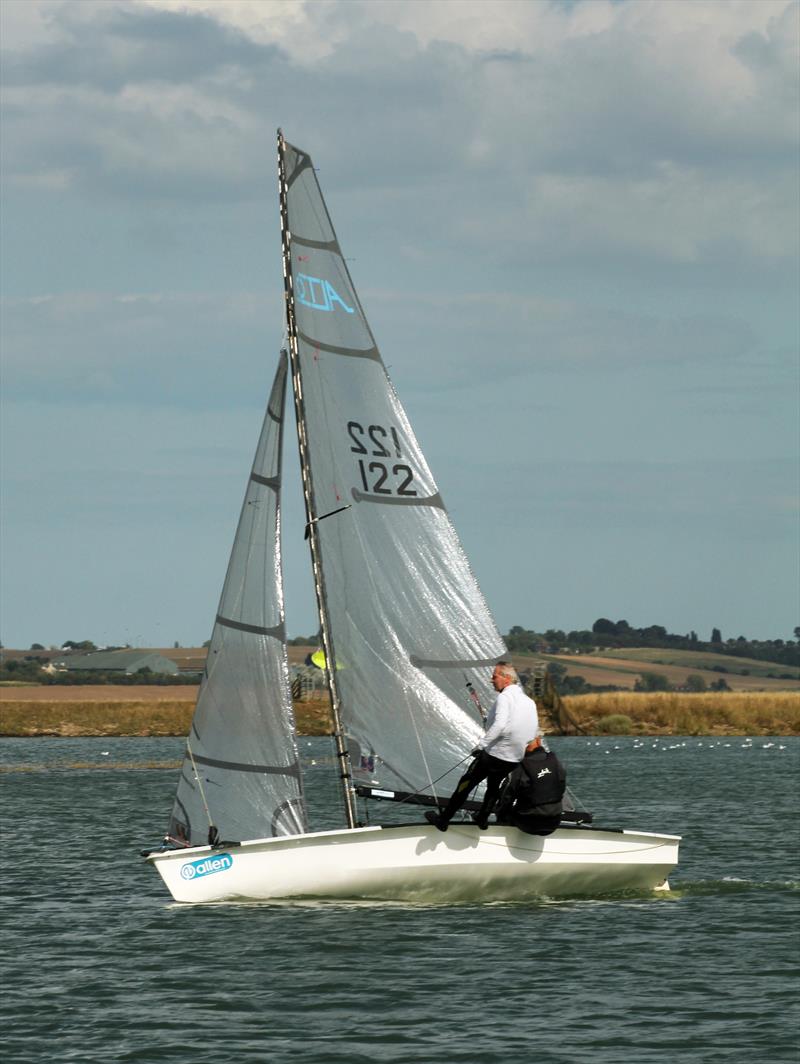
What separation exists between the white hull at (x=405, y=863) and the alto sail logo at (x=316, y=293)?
6.96 metres

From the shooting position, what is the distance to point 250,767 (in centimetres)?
2328

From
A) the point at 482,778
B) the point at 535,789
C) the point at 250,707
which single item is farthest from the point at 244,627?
the point at 535,789

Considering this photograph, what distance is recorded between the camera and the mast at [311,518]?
76.8 feet

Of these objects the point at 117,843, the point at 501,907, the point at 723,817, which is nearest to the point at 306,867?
the point at 501,907

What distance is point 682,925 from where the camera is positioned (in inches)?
879

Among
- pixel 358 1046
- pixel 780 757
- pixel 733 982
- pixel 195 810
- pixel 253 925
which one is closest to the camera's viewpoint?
pixel 358 1046

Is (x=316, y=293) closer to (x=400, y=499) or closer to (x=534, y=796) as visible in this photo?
(x=400, y=499)

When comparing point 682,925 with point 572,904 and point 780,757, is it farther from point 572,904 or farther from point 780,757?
point 780,757

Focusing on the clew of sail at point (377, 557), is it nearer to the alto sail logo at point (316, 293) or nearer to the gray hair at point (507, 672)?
the alto sail logo at point (316, 293)

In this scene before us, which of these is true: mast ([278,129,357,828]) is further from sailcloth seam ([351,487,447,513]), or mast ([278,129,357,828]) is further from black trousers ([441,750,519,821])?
black trousers ([441,750,519,821])

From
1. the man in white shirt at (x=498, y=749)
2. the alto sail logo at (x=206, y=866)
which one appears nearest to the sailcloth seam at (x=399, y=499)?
the man in white shirt at (x=498, y=749)

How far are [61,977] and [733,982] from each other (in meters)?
6.96

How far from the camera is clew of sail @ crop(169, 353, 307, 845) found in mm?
23125

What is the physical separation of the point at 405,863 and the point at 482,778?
4.51ft
